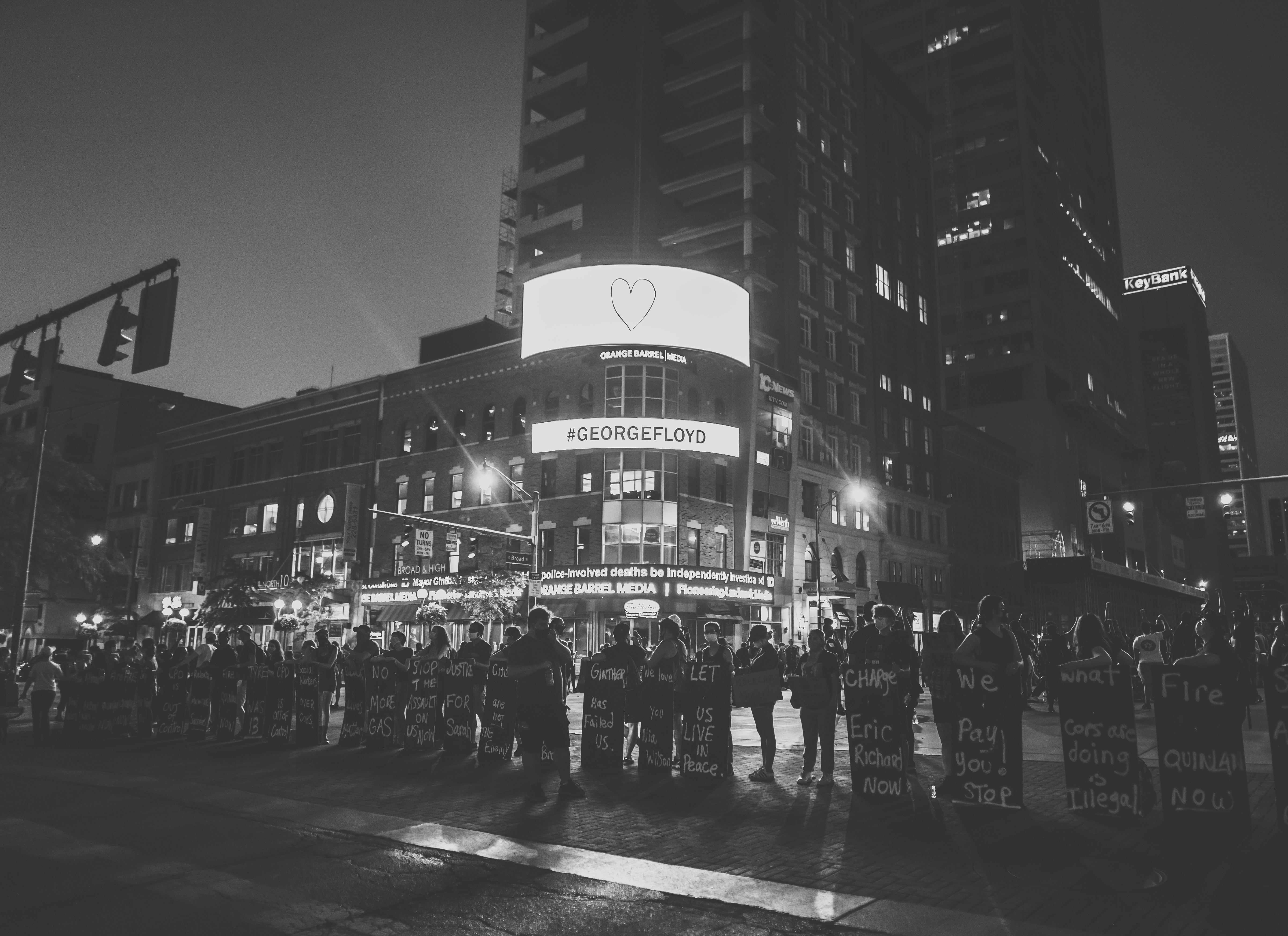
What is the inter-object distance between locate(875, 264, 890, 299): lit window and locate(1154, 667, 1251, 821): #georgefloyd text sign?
5946 cm

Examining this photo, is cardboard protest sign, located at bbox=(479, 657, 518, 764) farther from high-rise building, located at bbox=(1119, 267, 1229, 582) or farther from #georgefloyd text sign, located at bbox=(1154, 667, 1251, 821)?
high-rise building, located at bbox=(1119, 267, 1229, 582)

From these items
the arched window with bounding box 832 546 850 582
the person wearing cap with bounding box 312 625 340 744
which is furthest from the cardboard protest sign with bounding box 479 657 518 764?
the arched window with bounding box 832 546 850 582

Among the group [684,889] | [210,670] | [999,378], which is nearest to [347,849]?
[684,889]

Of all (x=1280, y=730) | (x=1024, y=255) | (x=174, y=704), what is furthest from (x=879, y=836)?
(x=1024, y=255)

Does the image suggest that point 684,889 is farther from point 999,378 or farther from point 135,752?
point 999,378

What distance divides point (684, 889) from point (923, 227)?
74146 mm

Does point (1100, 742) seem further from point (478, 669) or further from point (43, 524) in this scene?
point (43, 524)

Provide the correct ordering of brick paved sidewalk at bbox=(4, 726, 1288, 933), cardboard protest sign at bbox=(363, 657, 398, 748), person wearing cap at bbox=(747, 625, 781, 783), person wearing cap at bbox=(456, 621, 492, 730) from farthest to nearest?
1. cardboard protest sign at bbox=(363, 657, 398, 748)
2. person wearing cap at bbox=(456, 621, 492, 730)
3. person wearing cap at bbox=(747, 625, 781, 783)
4. brick paved sidewalk at bbox=(4, 726, 1288, 933)

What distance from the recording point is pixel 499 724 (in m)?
14.4

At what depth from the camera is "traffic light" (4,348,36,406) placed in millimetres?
15586

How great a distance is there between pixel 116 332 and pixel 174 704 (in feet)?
26.7

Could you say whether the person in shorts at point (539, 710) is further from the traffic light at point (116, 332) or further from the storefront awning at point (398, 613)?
the storefront awning at point (398, 613)

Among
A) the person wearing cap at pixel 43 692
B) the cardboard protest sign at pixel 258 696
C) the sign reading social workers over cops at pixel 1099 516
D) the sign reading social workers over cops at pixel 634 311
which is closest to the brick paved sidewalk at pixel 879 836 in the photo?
the cardboard protest sign at pixel 258 696

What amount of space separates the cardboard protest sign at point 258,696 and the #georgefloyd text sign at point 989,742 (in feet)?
41.7
